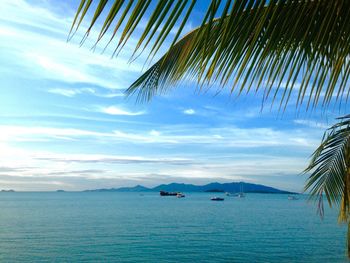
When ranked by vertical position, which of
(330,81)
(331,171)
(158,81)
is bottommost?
(331,171)

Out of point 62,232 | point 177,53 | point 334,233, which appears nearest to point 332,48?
point 177,53

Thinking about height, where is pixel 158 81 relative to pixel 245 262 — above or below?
above

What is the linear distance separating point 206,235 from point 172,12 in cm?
4453

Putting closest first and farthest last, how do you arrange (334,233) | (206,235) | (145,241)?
(145,241) → (206,235) → (334,233)

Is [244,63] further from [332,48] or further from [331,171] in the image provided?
[331,171]

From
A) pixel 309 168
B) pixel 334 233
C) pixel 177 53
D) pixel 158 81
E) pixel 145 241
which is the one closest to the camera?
pixel 177 53

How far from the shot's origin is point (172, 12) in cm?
103

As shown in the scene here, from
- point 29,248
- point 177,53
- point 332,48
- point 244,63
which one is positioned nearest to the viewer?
point 244,63

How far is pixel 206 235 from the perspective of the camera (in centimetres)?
4362

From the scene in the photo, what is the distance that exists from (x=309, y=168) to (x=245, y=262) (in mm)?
27003

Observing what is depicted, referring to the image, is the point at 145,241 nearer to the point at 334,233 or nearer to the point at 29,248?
the point at 29,248

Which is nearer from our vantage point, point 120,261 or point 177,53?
point 177,53

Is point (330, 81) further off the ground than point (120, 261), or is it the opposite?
point (330, 81)

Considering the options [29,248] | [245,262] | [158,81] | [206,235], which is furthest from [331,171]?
[206,235]
